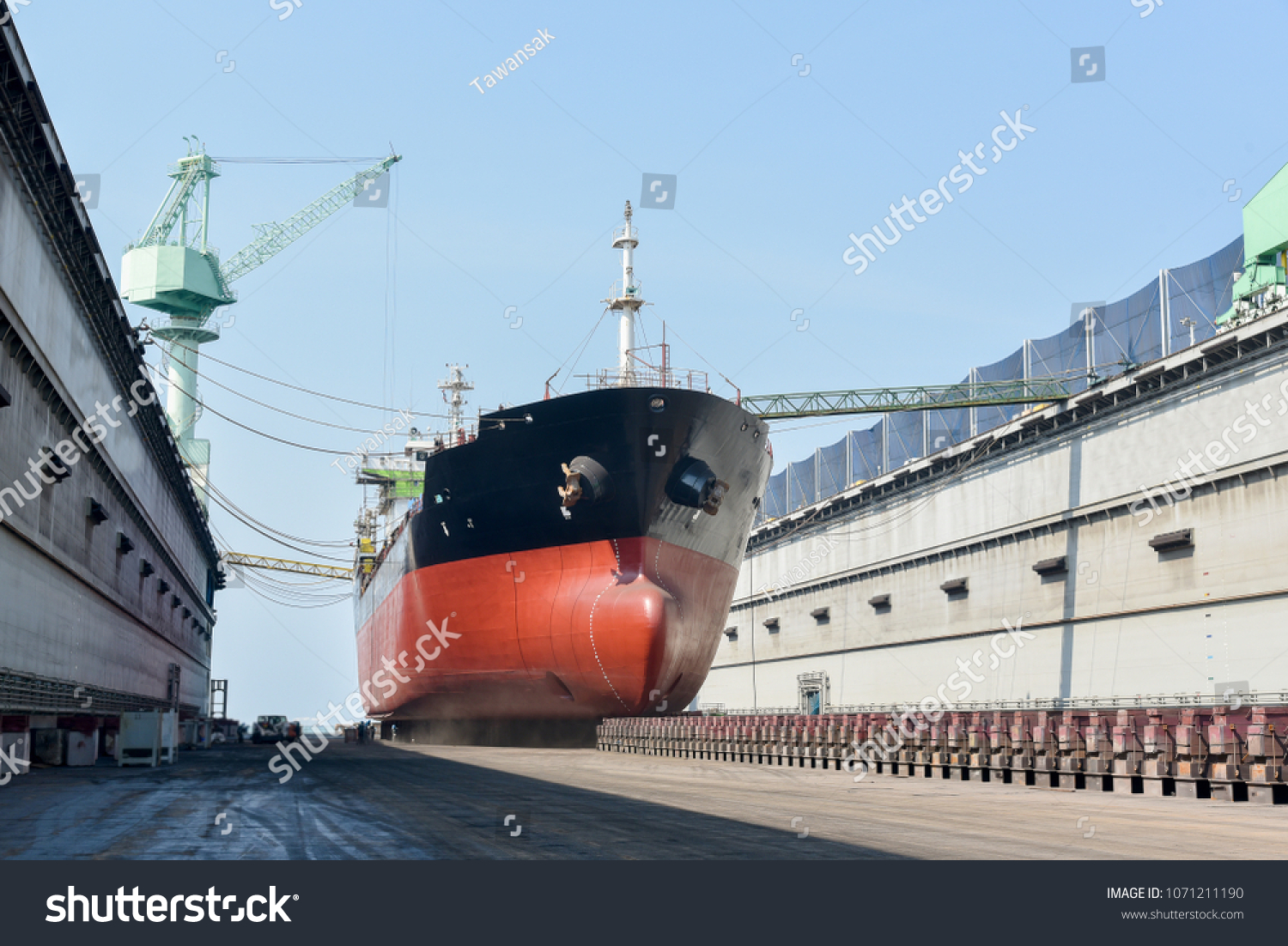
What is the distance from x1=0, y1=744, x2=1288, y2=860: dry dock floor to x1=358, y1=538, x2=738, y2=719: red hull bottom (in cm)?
955

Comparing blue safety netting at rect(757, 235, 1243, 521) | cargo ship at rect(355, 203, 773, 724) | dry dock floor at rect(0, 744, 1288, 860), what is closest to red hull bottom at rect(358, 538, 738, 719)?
cargo ship at rect(355, 203, 773, 724)

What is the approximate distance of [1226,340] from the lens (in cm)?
2989

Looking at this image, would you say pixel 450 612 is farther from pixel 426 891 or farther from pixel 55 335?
pixel 426 891

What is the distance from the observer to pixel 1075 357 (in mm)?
42656

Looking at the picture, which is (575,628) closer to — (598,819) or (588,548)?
(588,548)

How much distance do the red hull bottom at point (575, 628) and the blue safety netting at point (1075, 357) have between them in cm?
1635

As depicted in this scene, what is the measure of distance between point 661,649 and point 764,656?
33.5 meters

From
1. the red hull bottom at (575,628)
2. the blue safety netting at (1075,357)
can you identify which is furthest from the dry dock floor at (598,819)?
the blue safety netting at (1075,357)

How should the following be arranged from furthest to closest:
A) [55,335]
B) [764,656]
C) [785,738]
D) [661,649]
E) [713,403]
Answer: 1. [764,656]
2. [713,403]
3. [661,649]
4. [785,738]
5. [55,335]

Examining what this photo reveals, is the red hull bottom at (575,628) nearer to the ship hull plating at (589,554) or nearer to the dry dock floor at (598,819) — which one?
the ship hull plating at (589,554)

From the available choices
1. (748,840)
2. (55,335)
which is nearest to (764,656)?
(55,335)

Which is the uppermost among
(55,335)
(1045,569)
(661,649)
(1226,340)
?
(1226,340)

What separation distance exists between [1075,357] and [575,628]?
23.7 meters

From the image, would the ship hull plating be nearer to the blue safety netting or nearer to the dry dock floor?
the dry dock floor
